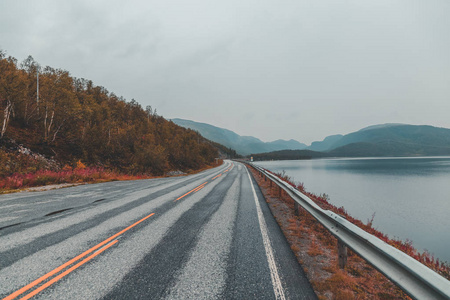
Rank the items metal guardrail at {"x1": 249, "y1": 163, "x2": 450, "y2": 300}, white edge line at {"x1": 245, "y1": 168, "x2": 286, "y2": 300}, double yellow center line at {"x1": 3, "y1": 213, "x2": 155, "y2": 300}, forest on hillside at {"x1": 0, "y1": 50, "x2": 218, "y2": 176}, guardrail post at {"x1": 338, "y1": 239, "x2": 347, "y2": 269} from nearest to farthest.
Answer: metal guardrail at {"x1": 249, "y1": 163, "x2": 450, "y2": 300} → double yellow center line at {"x1": 3, "y1": 213, "x2": 155, "y2": 300} → white edge line at {"x1": 245, "y1": 168, "x2": 286, "y2": 300} → guardrail post at {"x1": 338, "y1": 239, "x2": 347, "y2": 269} → forest on hillside at {"x1": 0, "y1": 50, "x2": 218, "y2": 176}

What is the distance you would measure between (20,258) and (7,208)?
17.7 ft

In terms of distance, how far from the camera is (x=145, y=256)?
3.74 m

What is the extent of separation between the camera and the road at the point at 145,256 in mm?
2785

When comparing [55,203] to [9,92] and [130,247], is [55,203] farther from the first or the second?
[9,92]

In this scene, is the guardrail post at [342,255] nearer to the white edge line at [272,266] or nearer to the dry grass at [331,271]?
the dry grass at [331,271]

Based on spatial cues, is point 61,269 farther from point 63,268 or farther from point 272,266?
point 272,266

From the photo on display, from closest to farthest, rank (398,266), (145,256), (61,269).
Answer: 1. (398,266)
2. (61,269)
3. (145,256)

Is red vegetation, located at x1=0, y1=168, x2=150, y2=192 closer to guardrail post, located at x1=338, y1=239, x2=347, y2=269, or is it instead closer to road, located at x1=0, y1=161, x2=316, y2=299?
road, located at x1=0, y1=161, x2=316, y2=299

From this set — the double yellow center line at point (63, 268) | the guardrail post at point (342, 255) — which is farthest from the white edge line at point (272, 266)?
the double yellow center line at point (63, 268)

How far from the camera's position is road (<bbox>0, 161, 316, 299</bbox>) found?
279 cm

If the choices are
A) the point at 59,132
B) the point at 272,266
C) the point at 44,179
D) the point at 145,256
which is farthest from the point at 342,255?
the point at 59,132

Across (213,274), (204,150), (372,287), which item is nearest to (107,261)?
(213,274)

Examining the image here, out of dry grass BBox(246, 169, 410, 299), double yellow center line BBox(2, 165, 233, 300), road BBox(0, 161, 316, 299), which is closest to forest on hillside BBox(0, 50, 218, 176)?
road BBox(0, 161, 316, 299)

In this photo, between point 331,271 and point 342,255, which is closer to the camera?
point 331,271
